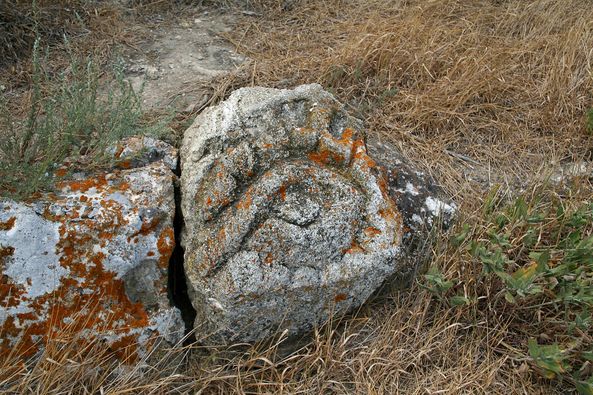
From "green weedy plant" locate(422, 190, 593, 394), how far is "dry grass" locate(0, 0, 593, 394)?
38mm

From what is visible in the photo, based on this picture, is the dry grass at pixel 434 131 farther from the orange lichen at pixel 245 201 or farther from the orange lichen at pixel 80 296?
the orange lichen at pixel 245 201

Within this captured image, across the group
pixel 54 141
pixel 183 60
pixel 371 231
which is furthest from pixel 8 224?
pixel 183 60

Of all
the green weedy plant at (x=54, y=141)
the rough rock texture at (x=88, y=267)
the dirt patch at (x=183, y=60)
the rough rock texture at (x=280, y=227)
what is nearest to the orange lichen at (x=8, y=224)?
the rough rock texture at (x=88, y=267)

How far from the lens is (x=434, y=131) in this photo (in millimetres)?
3473

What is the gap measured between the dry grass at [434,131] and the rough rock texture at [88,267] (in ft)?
0.52

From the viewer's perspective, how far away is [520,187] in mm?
3176

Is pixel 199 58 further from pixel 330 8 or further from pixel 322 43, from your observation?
pixel 330 8

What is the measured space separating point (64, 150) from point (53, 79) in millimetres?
1480

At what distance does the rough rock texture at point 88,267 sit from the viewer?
2.11 m

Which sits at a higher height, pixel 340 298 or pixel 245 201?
pixel 245 201

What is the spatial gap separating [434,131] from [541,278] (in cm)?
130

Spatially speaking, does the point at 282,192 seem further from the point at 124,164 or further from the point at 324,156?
the point at 124,164

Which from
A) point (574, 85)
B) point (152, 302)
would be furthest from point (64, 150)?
point (574, 85)

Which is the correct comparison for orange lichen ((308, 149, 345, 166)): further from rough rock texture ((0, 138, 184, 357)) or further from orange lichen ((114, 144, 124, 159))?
orange lichen ((114, 144, 124, 159))
